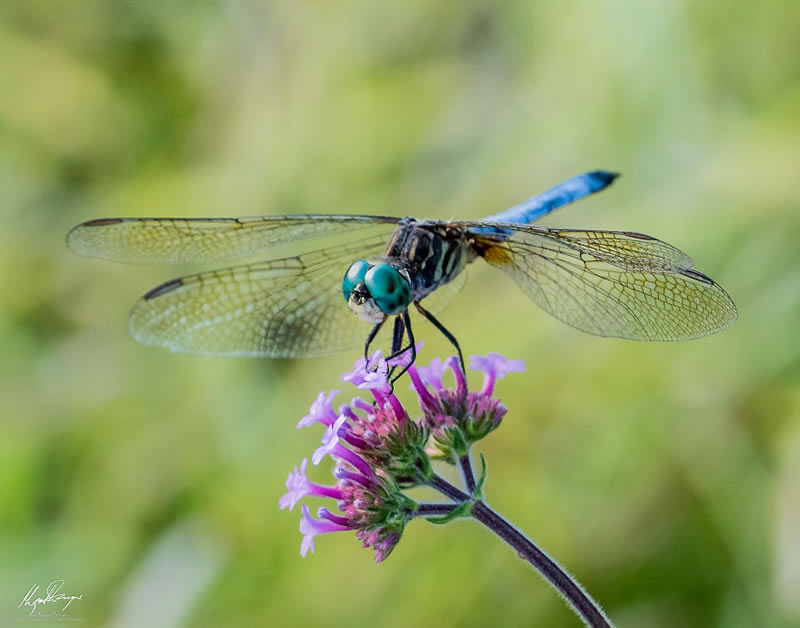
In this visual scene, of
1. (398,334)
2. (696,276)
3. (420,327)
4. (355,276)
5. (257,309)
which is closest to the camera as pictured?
(696,276)

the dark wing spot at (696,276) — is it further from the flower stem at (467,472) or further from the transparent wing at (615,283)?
the flower stem at (467,472)

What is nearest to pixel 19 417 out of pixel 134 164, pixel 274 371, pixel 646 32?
pixel 274 371

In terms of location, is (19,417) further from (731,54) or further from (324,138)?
(731,54)

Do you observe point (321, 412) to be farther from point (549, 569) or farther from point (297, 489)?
point (549, 569)

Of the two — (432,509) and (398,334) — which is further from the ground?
(398,334)

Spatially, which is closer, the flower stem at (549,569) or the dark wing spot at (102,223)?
the flower stem at (549,569)

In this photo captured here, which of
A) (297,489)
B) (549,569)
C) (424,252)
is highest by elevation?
(424,252)
